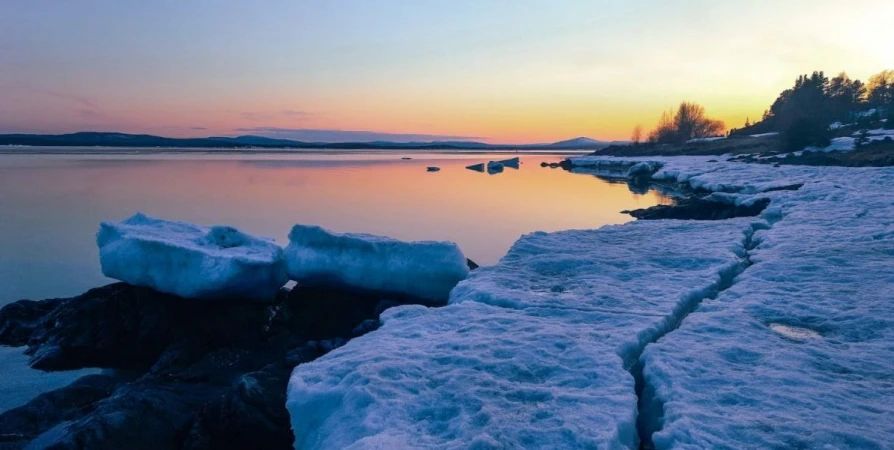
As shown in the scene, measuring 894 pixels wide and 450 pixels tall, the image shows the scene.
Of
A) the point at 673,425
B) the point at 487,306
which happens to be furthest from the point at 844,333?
the point at 487,306

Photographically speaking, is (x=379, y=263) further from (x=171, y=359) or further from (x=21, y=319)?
(x=21, y=319)

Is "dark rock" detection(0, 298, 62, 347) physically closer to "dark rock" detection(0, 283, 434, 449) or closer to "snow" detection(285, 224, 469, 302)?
"dark rock" detection(0, 283, 434, 449)

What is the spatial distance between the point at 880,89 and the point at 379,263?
84.5 metres

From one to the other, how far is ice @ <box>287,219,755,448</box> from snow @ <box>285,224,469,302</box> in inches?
32.6

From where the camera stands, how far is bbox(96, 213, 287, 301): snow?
25.6 ft

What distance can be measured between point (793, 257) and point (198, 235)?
9452mm

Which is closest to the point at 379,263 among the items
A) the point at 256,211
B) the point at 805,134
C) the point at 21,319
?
the point at 21,319

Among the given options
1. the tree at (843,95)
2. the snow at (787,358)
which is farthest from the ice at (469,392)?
the tree at (843,95)

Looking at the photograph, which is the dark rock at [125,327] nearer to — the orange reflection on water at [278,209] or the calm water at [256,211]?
the calm water at [256,211]

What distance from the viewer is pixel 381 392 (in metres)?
4.12

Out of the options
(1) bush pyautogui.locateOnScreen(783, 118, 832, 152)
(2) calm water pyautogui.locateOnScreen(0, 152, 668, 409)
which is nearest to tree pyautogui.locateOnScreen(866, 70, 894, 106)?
(1) bush pyautogui.locateOnScreen(783, 118, 832, 152)

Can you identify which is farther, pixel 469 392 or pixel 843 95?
pixel 843 95

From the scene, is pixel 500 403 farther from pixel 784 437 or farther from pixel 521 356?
pixel 784 437

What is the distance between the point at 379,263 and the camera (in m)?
8.41
